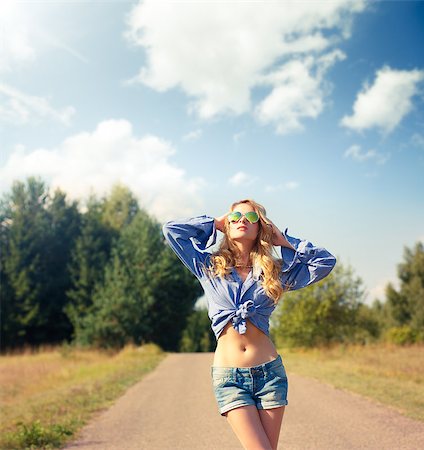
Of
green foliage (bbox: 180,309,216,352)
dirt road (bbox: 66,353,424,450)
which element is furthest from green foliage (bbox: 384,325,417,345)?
green foliage (bbox: 180,309,216,352)

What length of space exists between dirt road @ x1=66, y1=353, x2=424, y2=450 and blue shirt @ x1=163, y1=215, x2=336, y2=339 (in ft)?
11.5

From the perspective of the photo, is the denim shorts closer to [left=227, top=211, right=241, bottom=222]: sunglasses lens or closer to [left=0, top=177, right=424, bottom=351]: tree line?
[left=227, top=211, right=241, bottom=222]: sunglasses lens

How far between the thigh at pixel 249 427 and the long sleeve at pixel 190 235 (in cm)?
101

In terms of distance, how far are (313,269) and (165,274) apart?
28765 mm

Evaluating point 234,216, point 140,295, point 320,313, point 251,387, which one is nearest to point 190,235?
point 234,216

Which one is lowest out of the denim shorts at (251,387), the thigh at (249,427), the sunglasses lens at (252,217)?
the thigh at (249,427)

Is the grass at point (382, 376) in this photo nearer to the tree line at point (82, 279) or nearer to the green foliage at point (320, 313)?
the green foliage at point (320, 313)

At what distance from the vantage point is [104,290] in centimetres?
3284

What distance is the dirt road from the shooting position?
6406mm

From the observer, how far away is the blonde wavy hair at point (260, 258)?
3.24 m

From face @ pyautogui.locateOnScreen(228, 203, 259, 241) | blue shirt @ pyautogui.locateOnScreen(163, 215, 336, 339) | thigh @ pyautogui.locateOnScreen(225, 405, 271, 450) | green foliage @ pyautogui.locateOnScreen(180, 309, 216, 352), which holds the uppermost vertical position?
face @ pyautogui.locateOnScreen(228, 203, 259, 241)

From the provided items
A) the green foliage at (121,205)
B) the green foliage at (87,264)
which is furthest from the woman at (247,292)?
the green foliage at (121,205)

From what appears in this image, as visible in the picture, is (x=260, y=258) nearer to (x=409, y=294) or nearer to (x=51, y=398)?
(x=51, y=398)

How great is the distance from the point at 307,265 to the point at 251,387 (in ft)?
3.07
